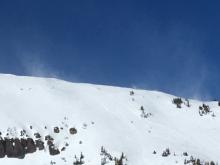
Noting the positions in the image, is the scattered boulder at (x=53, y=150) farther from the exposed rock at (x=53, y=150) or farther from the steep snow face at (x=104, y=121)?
the steep snow face at (x=104, y=121)

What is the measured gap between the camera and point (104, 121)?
1590 inches

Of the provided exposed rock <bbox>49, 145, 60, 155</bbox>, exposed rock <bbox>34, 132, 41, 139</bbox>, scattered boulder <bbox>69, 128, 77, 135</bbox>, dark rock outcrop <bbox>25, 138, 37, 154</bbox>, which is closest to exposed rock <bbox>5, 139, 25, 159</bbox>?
dark rock outcrop <bbox>25, 138, 37, 154</bbox>

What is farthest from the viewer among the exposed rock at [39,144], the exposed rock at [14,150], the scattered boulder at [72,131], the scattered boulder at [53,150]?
the scattered boulder at [72,131]

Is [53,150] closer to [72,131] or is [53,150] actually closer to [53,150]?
[53,150]

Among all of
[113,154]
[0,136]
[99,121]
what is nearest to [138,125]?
[99,121]

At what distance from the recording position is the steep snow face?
3591 centimetres

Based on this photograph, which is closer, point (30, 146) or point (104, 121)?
point (30, 146)

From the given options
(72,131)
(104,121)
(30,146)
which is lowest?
(30,146)

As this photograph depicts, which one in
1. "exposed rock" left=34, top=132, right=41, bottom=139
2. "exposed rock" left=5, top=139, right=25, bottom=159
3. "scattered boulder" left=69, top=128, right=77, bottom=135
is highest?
"scattered boulder" left=69, top=128, right=77, bottom=135

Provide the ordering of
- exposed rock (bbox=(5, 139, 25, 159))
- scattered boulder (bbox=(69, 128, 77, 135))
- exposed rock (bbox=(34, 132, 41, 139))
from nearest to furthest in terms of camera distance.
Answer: exposed rock (bbox=(5, 139, 25, 159))
exposed rock (bbox=(34, 132, 41, 139))
scattered boulder (bbox=(69, 128, 77, 135))

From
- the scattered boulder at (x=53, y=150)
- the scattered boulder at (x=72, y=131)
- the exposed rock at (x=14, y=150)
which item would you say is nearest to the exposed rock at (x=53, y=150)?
the scattered boulder at (x=53, y=150)

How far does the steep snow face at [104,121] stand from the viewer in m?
35.9

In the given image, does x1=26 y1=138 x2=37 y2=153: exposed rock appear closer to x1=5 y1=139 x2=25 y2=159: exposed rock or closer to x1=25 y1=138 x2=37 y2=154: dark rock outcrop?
x1=25 y1=138 x2=37 y2=154: dark rock outcrop

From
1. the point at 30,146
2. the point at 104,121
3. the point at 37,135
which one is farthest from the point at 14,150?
the point at 104,121
